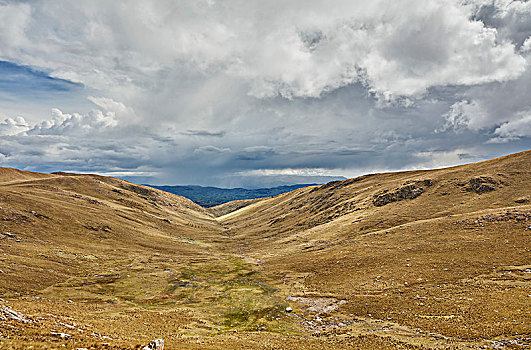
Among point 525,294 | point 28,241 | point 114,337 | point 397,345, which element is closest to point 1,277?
point 28,241

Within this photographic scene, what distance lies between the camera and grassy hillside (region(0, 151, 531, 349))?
29609mm

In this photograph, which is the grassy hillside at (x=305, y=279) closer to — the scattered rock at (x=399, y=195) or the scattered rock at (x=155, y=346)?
the scattered rock at (x=399, y=195)

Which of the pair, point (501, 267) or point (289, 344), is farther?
point (501, 267)

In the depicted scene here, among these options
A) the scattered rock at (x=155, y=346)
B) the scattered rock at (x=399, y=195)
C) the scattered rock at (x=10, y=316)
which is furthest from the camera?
the scattered rock at (x=399, y=195)

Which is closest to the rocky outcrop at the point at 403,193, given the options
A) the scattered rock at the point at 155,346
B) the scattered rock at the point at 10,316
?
the scattered rock at the point at 155,346

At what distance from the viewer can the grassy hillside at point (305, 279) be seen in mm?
29609

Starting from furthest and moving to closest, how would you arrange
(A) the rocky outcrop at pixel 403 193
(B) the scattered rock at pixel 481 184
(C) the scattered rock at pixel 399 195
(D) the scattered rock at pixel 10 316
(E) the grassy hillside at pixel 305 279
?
1. (A) the rocky outcrop at pixel 403 193
2. (C) the scattered rock at pixel 399 195
3. (B) the scattered rock at pixel 481 184
4. (E) the grassy hillside at pixel 305 279
5. (D) the scattered rock at pixel 10 316

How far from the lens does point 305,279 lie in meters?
61.8

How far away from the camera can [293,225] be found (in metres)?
145

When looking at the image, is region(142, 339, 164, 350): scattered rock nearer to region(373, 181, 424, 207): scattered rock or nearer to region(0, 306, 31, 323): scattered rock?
region(0, 306, 31, 323): scattered rock

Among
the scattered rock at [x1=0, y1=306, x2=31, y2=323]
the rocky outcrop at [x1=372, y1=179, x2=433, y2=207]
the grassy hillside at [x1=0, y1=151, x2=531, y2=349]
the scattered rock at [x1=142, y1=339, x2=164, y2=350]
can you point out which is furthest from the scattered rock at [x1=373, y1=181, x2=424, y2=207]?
the scattered rock at [x1=0, y1=306, x2=31, y2=323]

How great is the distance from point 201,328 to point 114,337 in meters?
13.8

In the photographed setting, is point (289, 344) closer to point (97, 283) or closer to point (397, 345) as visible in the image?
point (397, 345)

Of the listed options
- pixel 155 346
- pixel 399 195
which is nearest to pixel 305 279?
pixel 155 346
